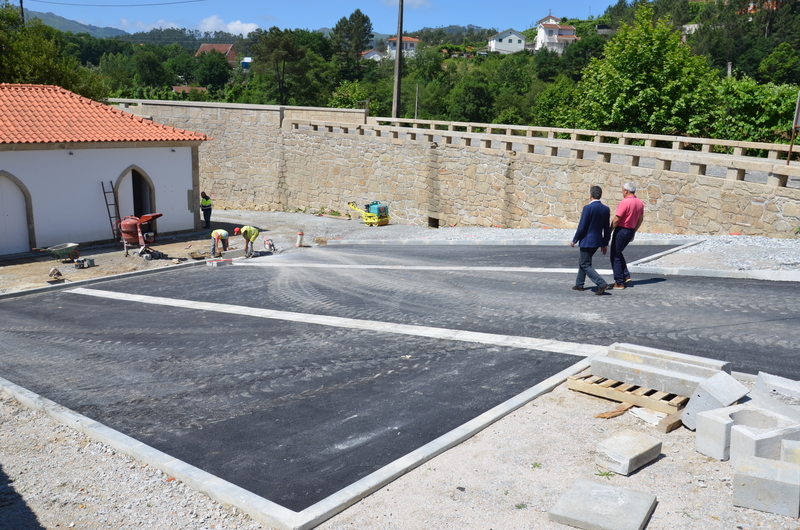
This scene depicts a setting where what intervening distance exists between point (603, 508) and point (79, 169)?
20.5 m

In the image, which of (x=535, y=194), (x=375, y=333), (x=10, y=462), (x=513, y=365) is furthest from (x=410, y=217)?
(x=10, y=462)

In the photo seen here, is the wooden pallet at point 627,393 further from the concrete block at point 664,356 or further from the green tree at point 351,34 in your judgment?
the green tree at point 351,34

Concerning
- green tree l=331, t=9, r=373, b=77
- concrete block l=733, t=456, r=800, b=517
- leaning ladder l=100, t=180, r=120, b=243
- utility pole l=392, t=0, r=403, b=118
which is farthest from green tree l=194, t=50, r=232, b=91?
concrete block l=733, t=456, r=800, b=517

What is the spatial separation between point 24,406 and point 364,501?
5053mm

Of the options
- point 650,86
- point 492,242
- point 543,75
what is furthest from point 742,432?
point 543,75

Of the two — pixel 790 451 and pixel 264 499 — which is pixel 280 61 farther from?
pixel 790 451

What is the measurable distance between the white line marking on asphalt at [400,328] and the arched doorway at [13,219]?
8.06 metres

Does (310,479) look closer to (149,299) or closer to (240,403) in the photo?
(240,403)

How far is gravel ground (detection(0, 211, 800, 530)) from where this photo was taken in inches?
198

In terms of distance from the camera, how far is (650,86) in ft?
110

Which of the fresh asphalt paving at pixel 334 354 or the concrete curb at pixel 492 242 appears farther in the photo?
the concrete curb at pixel 492 242

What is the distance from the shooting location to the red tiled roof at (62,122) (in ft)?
65.4

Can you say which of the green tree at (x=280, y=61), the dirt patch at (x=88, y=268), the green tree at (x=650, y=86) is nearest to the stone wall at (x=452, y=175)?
the green tree at (x=650, y=86)

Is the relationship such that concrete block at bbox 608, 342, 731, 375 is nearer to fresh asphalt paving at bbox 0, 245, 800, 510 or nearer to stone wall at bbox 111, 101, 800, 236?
fresh asphalt paving at bbox 0, 245, 800, 510
